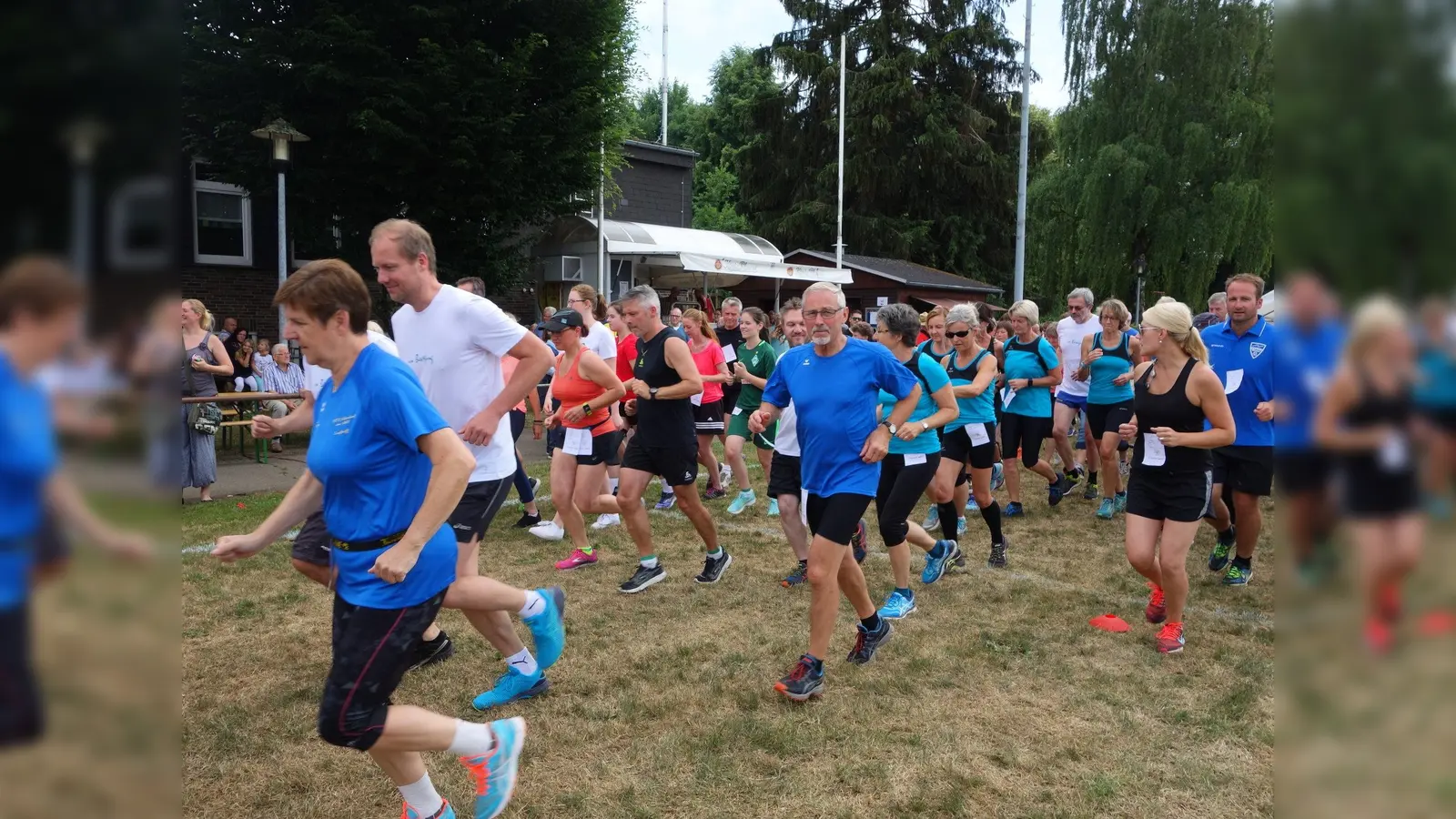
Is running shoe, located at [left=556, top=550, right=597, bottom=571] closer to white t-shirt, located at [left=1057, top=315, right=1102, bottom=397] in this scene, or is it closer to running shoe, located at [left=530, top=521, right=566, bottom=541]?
running shoe, located at [left=530, top=521, right=566, bottom=541]

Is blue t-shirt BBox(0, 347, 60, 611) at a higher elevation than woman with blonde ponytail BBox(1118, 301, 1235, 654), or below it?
higher

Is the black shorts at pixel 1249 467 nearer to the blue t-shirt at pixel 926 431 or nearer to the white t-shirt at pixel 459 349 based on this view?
the blue t-shirt at pixel 926 431

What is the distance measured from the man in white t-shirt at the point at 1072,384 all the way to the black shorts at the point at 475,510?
597 cm

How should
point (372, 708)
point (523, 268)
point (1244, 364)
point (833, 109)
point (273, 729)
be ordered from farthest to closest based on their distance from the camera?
1. point (833, 109)
2. point (523, 268)
3. point (1244, 364)
4. point (273, 729)
5. point (372, 708)

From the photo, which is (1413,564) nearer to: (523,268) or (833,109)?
(523,268)

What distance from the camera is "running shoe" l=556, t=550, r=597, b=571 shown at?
21.6 ft

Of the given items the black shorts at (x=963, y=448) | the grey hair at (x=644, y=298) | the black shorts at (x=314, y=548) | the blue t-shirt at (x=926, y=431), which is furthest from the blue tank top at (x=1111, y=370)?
the black shorts at (x=314, y=548)

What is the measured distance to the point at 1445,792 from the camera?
0.45 m

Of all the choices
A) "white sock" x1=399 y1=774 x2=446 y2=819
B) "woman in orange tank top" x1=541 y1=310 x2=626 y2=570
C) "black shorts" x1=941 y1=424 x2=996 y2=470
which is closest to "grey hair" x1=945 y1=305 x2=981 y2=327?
"black shorts" x1=941 y1=424 x2=996 y2=470

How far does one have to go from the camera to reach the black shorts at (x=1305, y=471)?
1.46 feet

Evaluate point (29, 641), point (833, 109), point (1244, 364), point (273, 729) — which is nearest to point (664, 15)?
point (833, 109)

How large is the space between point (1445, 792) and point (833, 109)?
3641cm

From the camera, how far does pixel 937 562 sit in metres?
6.09

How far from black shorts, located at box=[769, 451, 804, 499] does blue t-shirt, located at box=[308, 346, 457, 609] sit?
11.4 feet
